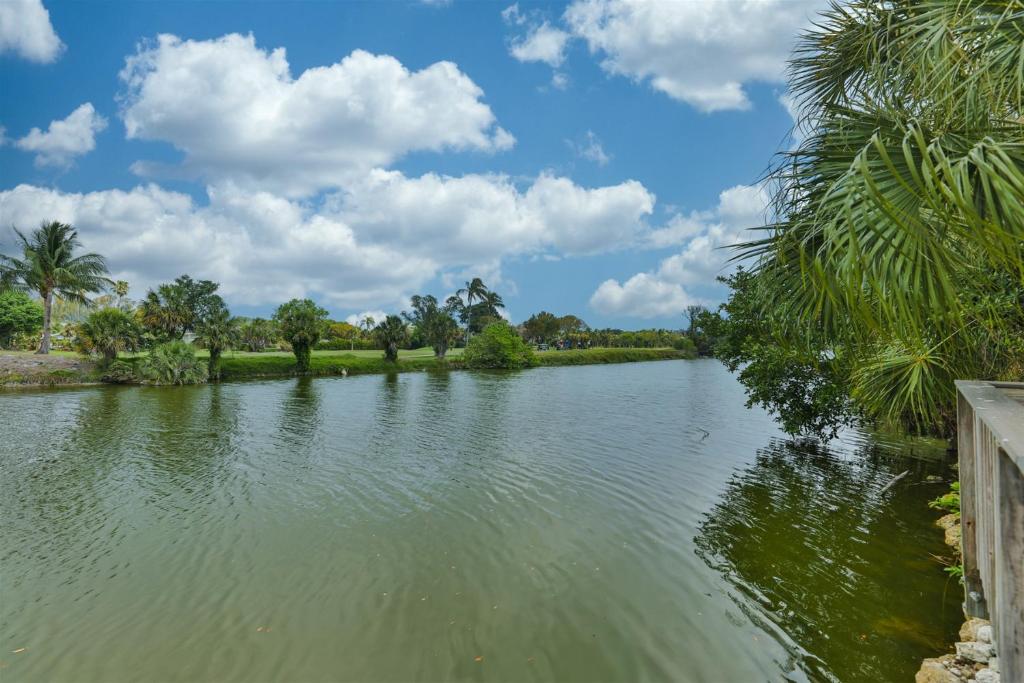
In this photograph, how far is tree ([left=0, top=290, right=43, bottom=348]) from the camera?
57188mm

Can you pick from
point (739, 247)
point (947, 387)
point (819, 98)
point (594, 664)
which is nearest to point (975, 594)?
point (947, 387)

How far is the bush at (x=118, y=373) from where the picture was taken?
3928 cm

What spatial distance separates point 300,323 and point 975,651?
51.2 metres

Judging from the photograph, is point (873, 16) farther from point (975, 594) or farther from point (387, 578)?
point (387, 578)

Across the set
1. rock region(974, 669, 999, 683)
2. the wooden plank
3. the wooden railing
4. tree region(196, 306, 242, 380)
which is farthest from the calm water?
tree region(196, 306, 242, 380)

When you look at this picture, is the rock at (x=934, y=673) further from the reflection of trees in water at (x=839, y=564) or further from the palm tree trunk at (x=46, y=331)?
the palm tree trunk at (x=46, y=331)

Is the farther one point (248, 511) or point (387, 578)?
point (248, 511)

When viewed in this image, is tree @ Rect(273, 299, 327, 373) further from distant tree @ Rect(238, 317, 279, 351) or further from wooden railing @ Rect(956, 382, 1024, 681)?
wooden railing @ Rect(956, 382, 1024, 681)

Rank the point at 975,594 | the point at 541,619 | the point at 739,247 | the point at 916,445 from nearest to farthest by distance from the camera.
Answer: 1. the point at 739,247
2. the point at 975,594
3. the point at 541,619
4. the point at 916,445

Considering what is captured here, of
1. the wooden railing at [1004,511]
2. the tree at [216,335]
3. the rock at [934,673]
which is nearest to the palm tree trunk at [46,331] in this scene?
the tree at [216,335]

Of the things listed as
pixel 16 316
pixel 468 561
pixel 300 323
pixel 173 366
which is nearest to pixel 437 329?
pixel 300 323

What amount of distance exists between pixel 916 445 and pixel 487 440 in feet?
49.3

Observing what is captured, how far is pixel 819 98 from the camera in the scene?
7109 mm

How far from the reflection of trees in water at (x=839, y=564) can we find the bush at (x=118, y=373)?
46.6 m
